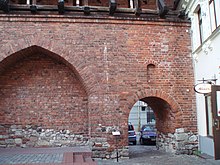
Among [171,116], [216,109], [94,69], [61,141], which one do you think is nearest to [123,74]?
[94,69]

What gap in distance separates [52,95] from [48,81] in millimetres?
587

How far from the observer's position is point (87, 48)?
10.4m

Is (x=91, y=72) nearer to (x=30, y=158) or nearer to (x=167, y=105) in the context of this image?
(x=167, y=105)

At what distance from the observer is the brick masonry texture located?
401 inches

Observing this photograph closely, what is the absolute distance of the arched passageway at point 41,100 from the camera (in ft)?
35.7

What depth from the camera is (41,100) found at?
1103 centimetres

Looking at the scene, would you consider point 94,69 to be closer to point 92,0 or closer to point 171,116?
point 171,116

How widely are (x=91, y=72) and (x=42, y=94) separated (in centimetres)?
229

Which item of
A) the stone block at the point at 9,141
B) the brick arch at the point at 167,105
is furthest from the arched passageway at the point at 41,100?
the brick arch at the point at 167,105

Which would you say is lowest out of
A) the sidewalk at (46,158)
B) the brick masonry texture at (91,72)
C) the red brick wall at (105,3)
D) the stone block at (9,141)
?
the sidewalk at (46,158)

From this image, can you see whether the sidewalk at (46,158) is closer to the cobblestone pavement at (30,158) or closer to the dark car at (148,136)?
the cobblestone pavement at (30,158)

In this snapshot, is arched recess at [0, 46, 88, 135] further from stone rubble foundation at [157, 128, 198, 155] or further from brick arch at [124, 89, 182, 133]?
stone rubble foundation at [157, 128, 198, 155]

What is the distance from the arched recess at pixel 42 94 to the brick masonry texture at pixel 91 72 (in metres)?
0.04

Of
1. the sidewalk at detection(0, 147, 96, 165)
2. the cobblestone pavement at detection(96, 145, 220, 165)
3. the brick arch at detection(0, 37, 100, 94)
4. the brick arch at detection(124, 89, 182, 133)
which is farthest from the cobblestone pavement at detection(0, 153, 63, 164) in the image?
the brick arch at detection(124, 89, 182, 133)
